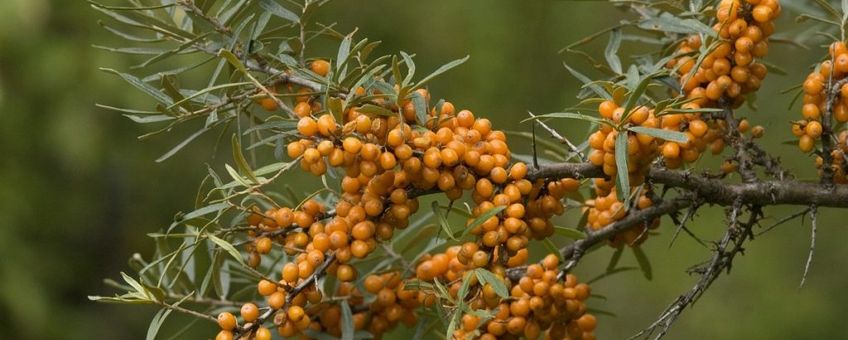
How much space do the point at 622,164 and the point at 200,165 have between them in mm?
1924

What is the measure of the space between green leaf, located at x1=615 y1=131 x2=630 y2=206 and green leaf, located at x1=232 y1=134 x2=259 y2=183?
0.89ft

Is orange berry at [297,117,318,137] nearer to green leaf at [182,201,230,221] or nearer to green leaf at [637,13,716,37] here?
green leaf at [182,201,230,221]

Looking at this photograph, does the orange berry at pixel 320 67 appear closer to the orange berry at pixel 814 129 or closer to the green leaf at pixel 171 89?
the green leaf at pixel 171 89

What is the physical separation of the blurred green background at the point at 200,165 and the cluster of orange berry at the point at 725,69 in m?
1.17

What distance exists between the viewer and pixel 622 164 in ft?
2.29

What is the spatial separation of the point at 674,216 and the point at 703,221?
4.70ft

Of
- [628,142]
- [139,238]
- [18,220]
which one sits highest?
[628,142]

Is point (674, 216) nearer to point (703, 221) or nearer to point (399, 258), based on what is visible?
point (399, 258)

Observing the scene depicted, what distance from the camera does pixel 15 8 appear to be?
1.89 meters

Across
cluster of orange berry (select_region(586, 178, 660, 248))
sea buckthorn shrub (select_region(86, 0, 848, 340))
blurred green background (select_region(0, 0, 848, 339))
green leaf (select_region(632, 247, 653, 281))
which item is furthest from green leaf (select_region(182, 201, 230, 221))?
blurred green background (select_region(0, 0, 848, 339))

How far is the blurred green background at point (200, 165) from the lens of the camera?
2.09 meters

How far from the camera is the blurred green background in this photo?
2088mm

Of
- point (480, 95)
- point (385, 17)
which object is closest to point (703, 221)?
point (480, 95)

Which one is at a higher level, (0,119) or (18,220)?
(0,119)
